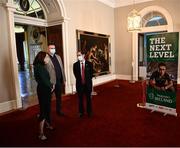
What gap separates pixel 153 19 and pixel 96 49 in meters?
2.93

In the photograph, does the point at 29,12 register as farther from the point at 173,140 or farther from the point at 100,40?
the point at 173,140

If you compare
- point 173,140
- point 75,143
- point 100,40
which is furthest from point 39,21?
point 173,140

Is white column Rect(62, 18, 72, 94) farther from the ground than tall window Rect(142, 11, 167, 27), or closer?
closer

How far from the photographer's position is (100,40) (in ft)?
23.2

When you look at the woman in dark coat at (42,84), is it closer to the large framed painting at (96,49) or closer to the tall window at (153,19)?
the large framed painting at (96,49)

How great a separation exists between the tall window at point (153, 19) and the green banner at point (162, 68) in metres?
4.08

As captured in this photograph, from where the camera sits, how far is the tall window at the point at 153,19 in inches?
274

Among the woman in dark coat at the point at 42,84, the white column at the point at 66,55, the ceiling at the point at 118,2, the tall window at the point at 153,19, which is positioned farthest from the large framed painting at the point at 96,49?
the woman in dark coat at the point at 42,84

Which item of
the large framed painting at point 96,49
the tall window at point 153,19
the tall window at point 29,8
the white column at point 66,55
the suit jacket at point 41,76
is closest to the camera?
the suit jacket at point 41,76

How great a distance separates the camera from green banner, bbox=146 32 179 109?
3274 millimetres

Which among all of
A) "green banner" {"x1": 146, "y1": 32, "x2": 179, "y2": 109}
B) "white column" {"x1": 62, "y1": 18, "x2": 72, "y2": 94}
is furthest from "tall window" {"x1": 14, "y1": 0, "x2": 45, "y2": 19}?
"green banner" {"x1": 146, "y1": 32, "x2": 179, "y2": 109}

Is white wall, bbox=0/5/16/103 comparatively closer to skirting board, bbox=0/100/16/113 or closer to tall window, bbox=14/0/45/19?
skirting board, bbox=0/100/16/113

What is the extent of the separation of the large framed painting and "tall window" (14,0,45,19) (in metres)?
1.42

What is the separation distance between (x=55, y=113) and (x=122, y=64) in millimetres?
5274
